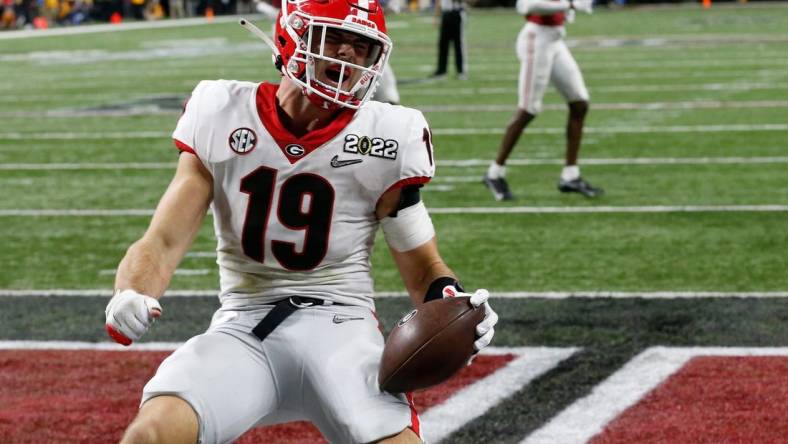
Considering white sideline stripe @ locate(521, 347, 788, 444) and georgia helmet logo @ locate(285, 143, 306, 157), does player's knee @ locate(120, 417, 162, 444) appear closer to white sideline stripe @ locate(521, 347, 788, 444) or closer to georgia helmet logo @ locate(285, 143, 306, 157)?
georgia helmet logo @ locate(285, 143, 306, 157)

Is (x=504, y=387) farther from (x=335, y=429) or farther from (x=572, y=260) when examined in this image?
(x=572, y=260)

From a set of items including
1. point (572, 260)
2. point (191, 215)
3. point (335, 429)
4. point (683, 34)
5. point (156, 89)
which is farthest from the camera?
point (683, 34)

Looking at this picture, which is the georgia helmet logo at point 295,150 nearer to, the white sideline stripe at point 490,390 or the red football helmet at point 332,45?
the red football helmet at point 332,45

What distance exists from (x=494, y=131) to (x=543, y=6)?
344 cm

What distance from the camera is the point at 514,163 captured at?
9812 mm

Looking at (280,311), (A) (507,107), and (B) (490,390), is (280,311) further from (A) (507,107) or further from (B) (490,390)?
(A) (507,107)

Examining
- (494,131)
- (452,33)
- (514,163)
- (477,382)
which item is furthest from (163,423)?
(452,33)

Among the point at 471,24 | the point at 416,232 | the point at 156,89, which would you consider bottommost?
the point at 471,24

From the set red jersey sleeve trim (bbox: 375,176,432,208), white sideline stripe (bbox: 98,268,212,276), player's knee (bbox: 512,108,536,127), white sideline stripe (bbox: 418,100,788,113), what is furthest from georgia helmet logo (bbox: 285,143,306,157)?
white sideline stripe (bbox: 418,100,788,113)

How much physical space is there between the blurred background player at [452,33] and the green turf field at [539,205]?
20 centimetres

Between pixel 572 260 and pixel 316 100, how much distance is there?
346 centimetres

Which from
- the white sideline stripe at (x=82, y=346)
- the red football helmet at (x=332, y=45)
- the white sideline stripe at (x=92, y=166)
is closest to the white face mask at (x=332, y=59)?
the red football helmet at (x=332, y=45)

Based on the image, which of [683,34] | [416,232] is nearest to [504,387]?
[416,232]

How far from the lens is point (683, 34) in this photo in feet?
80.8
